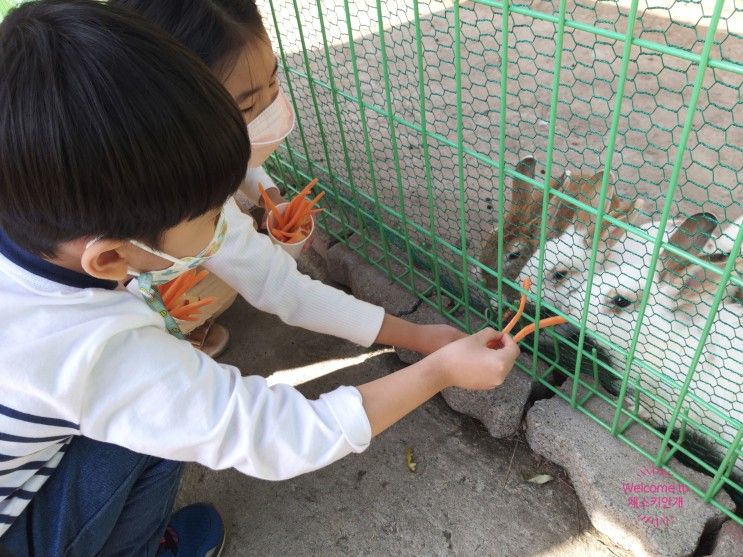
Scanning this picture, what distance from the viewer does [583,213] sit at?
1423 mm

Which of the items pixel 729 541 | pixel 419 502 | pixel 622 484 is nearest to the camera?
pixel 729 541

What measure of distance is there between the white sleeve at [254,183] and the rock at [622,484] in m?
0.94

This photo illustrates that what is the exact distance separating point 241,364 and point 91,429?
2.95 ft

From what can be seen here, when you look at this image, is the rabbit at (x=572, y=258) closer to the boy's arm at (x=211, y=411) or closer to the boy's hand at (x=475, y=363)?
the boy's hand at (x=475, y=363)

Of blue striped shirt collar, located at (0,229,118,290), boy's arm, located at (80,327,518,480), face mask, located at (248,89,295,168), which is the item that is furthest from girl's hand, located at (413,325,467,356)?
blue striped shirt collar, located at (0,229,118,290)

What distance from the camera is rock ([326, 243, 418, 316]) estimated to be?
1.69m

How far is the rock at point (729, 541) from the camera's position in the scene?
1124 mm

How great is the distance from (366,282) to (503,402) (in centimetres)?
55

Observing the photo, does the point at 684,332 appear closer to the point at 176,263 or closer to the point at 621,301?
the point at 621,301

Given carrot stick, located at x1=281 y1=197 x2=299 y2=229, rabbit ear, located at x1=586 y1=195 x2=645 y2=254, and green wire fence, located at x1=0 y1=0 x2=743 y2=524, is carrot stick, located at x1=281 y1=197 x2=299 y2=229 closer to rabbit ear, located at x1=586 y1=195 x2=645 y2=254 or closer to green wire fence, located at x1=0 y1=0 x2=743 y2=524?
green wire fence, located at x1=0 y1=0 x2=743 y2=524

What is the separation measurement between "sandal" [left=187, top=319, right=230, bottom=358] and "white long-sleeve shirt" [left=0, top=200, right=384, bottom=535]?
0.74m

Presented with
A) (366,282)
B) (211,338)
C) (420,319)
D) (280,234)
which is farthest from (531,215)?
(211,338)

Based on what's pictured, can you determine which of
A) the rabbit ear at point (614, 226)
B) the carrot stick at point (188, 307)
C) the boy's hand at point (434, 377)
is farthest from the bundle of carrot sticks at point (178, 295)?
the rabbit ear at point (614, 226)

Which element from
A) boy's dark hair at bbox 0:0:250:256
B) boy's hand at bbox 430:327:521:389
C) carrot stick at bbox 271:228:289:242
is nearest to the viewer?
boy's dark hair at bbox 0:0:250:256
